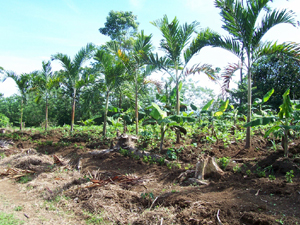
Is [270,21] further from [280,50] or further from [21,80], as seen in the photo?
[21,80]

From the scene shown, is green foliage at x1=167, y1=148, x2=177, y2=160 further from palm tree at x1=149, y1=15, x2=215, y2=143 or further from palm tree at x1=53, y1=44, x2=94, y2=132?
palm tree at x1=53, y1=44, x2=94, y2=132

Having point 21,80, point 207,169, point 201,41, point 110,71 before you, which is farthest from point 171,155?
point 21,80

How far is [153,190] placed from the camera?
5168mm

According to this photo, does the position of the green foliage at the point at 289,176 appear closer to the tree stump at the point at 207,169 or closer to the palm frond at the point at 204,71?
the tree stump at the point at 207,169

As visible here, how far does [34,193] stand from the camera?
220 inches

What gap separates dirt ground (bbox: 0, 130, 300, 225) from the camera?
150 inches

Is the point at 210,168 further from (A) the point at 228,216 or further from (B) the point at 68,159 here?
(B) the point at 68,159

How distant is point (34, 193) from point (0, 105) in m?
23.6

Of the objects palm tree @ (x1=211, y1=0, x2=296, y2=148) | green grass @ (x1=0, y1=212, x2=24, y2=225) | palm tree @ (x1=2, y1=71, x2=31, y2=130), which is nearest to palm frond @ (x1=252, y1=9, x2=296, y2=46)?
palm tree @ (x1=211, y1=0, x2=296, y2=148)

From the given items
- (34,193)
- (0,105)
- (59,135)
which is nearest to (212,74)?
(34,193)

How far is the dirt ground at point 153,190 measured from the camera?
12.5 feet

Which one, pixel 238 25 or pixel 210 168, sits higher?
pixel 238 25

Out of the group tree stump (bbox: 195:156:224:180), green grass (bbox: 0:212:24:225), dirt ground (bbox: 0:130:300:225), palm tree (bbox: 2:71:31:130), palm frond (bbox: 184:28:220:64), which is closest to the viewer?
dirt ground (bbox: 0:130:300:225)

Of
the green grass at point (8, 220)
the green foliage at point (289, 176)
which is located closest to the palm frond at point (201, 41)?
the green foliage at point (289, 176)
